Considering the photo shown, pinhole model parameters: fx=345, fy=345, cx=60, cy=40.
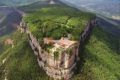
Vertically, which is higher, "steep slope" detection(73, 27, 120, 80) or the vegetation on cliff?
the vegetation on cliff

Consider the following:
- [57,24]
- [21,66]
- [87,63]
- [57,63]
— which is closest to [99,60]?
[87,63]

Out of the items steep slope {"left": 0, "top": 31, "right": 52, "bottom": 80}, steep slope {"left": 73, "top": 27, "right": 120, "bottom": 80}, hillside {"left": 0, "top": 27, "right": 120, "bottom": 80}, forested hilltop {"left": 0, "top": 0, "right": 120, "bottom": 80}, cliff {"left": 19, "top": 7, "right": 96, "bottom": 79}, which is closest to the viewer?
cliff {"left": 19, "top": 7, "right": 96, "bottom": 79}

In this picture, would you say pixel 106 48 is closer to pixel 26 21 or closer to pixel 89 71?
pixel 89 71

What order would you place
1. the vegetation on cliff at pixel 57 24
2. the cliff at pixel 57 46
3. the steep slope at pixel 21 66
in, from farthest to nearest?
the vegetation on cliff at pixel 57 24 → the steep slope at pixel 21 66 → the cliff at pixel 57 46

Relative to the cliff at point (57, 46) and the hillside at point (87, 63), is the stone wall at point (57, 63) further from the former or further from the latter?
the hillside at point (87, 63)

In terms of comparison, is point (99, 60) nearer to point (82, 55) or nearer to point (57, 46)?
point (82, 55)

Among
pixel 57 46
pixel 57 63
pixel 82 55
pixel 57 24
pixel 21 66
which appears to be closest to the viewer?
pixel 57 63

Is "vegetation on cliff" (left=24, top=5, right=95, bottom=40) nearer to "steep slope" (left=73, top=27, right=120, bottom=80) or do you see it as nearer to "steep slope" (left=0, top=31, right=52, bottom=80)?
"steep slope" (left=73, top=27, right=120, bottom=80)

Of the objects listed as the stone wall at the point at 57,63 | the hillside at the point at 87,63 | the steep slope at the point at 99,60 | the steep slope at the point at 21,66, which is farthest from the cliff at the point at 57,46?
the steep slope at the point at 99,60

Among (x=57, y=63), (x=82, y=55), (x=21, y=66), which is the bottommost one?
(x=21, y=66)

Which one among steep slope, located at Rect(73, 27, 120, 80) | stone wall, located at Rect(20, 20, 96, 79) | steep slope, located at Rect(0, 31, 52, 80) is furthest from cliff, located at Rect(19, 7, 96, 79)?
steep slope, located at Rect(73, 27, 120, 80)

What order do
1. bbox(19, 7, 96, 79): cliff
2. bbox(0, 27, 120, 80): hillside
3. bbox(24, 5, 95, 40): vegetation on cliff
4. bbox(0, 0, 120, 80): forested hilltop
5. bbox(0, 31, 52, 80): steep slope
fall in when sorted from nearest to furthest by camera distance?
bbox(19, 7, 96, 79): cliff → bbox(0, 27, 120, 80): hillside → bbox(0, 0, 120, 80): forested hilltop → bbox(0, 31, 52, 80): steep slope → bbox(24, 5, 95, 40): vegetation on cliff

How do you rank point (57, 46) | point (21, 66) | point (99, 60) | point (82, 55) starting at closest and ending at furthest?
point (57, 46), point (82, 55), point (99, 60), point (21, 66)
